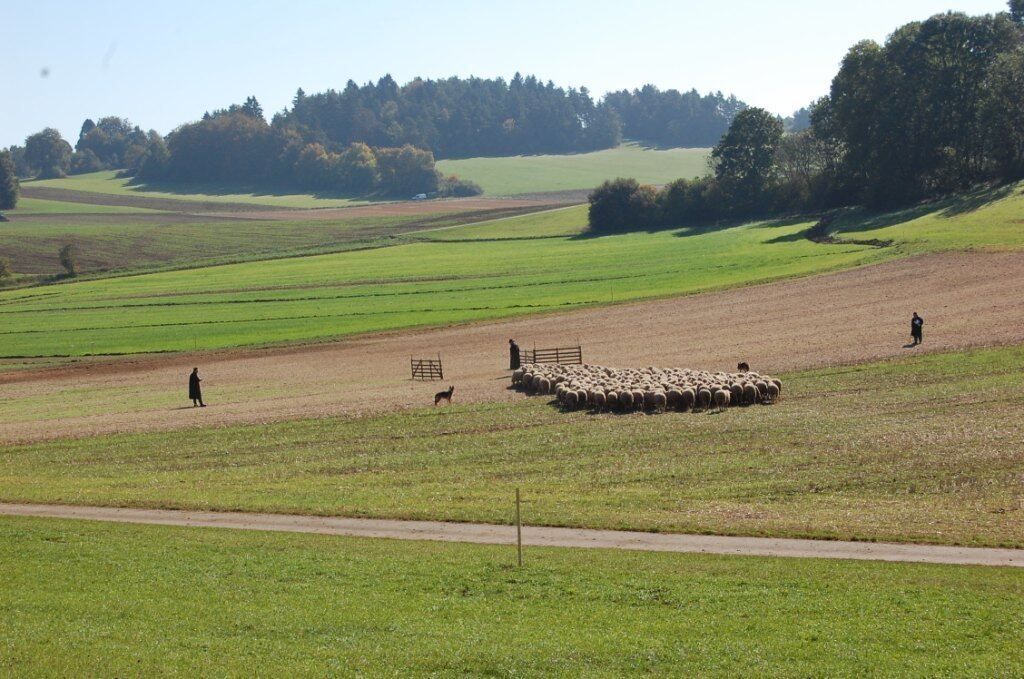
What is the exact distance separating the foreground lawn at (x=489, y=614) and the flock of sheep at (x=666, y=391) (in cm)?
1937

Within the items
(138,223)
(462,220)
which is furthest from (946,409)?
(138,223)

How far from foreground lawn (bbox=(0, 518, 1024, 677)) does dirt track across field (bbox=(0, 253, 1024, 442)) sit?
23781 millimetres

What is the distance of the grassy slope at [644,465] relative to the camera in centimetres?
2528

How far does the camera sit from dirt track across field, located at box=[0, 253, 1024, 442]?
49188 millimetres

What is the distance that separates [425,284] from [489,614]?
8741cm

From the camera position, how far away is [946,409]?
36750mm

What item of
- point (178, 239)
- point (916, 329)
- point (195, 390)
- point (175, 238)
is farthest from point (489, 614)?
point (175, 238)

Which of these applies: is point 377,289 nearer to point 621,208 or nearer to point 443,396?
point 443,396

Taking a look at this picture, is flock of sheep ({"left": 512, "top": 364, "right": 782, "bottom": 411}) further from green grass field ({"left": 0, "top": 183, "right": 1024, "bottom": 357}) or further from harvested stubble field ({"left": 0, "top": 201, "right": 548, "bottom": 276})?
harvested stubble field ({"left": 0, "top": 201, "right": 548, "bottom": 276})

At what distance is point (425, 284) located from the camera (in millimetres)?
104750

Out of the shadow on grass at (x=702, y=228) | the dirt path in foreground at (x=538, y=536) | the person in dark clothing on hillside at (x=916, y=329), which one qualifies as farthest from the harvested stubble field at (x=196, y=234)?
the dirt path in foreground at (x=538, y=536)

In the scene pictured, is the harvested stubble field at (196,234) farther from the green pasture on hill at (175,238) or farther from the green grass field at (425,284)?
the green grass field at (425,284)

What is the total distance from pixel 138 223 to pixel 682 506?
168766mm

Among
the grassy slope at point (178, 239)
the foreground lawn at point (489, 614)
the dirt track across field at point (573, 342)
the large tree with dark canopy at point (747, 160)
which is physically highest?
the large tree with dark canopy at point (747, 160)
